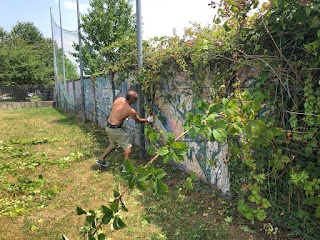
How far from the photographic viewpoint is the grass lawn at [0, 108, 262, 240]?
10.6ft

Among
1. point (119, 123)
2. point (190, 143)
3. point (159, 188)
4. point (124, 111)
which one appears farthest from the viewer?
point (119, 123)

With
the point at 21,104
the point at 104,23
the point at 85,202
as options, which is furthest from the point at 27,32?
the point at 85,202

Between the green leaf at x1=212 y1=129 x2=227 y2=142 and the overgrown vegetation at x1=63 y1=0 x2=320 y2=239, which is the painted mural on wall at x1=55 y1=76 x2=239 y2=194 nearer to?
the overgrown vegetation at x1=63 y1=0 x2=320 y2=239

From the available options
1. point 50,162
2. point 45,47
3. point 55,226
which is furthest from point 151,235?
point 45,47

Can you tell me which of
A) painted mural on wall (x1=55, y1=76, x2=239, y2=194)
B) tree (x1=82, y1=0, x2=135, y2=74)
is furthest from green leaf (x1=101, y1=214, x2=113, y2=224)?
tree (x1=82, y1=0, x2=135, y2=74)

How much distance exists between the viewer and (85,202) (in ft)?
13.4

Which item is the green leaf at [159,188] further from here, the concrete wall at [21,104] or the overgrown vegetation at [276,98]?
the concrete wall at [21,104]

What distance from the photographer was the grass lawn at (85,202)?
3.24 meters

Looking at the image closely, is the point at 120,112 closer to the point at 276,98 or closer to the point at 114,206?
the point at 276,98

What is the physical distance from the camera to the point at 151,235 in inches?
124

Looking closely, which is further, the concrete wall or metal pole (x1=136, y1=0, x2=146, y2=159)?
the concrete wall

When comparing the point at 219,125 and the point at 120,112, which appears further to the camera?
the point at 120,112

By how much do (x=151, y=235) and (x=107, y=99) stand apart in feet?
21.8

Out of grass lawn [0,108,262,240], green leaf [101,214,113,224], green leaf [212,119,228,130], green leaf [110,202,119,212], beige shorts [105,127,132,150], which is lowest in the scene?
grass lawn [0,108,262,240]
